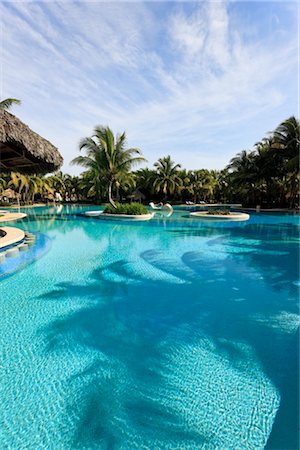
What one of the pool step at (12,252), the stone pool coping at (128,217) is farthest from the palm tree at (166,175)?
the pool step at (12,252)

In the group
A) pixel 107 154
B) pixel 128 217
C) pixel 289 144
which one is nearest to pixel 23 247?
pixel 128 217

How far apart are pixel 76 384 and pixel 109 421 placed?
57 cm

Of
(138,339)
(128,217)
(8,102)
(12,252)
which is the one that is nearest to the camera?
(138,339)

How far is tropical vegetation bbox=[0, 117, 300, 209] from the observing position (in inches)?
671

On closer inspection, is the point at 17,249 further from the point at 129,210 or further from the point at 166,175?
the point at 166,175

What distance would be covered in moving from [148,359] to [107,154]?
15.4 metres

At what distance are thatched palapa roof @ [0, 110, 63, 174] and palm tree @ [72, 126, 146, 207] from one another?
828 centimetres

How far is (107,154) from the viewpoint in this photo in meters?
16.4

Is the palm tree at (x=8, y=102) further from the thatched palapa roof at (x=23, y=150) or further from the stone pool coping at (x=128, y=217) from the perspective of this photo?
the stone pool coping at (x=128, y=217)

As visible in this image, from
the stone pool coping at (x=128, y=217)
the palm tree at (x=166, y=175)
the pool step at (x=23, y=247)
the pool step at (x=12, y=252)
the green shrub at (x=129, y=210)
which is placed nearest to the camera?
the pool step at (x=12, y=252)

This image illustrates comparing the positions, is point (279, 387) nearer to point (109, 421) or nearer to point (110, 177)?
point (109, 421)

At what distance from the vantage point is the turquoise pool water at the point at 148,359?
196cm

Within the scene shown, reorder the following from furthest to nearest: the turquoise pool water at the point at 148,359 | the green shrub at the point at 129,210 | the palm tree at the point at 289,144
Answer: the palm tree at the point at 289,144, the green shrub at the point at 129,210, the turquoise pool water at the point at 148,359

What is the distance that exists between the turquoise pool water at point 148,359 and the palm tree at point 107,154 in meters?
12.1
